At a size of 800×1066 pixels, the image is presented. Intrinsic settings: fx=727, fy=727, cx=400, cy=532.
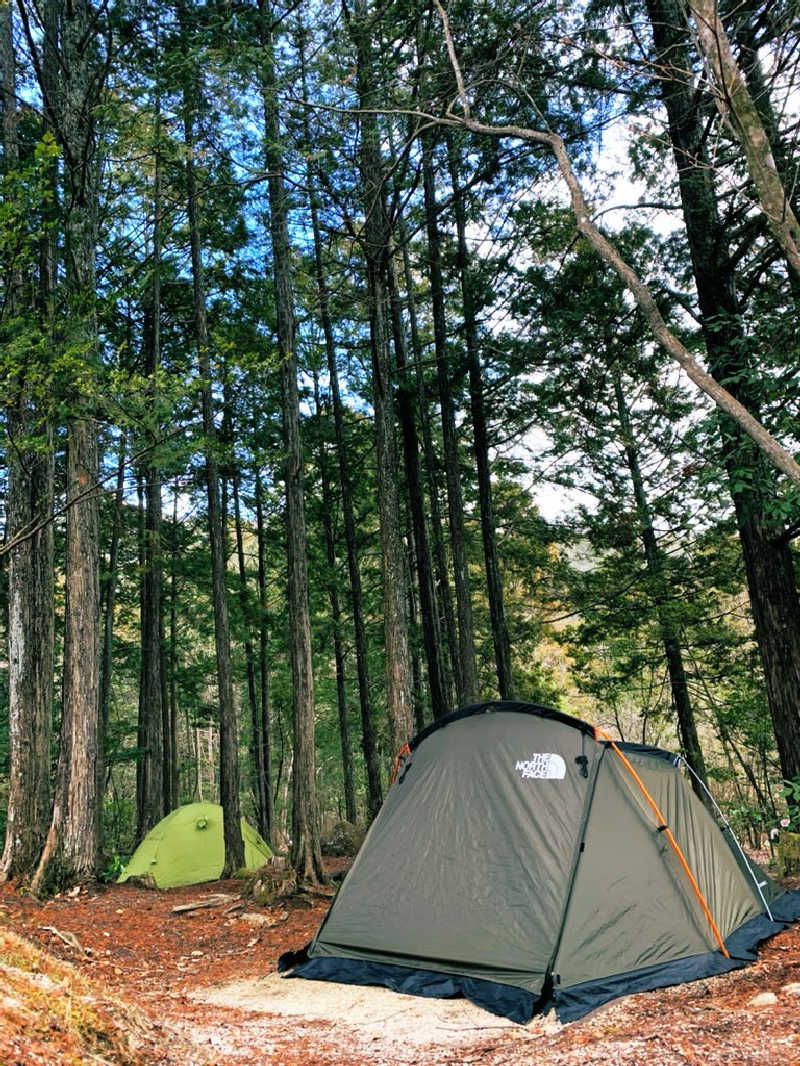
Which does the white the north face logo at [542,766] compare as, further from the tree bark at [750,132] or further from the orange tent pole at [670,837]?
the tree bark at [750,132]

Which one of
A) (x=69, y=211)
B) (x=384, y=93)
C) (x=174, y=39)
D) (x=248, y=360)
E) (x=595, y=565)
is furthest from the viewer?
(x=595, y=565)

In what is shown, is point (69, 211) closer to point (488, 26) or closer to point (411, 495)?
point (488, 26)

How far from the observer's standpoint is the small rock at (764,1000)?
3619mm

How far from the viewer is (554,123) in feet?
26.9

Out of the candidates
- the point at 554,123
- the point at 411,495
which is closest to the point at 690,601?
the point at 411,495

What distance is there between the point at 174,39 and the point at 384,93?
10.9 ft

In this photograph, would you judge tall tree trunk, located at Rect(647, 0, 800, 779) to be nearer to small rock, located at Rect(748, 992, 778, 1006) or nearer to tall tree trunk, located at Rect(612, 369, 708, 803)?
small rock, located at Rect(748, 992, 778, 1006)

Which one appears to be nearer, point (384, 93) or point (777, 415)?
point (777, 415)

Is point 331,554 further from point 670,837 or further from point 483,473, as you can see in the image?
point 670,837

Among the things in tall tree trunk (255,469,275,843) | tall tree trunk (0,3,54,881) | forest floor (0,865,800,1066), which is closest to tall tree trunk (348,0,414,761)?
forest floor (0,865,800,1066)

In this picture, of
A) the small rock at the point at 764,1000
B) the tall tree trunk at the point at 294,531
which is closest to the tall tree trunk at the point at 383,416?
the tall tree trunk at the point at 294,531

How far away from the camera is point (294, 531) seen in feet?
31.6

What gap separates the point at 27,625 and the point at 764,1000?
805 cm

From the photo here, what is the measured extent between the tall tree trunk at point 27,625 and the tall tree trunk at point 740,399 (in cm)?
661
